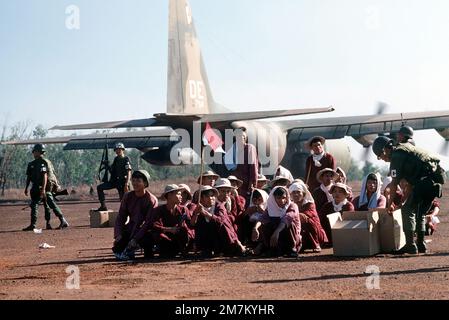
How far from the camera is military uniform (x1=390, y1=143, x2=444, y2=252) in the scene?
12312mm

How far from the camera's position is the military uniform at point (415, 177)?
40.4 ft

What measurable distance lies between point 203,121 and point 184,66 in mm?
2042

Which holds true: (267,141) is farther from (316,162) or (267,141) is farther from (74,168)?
(74,168)

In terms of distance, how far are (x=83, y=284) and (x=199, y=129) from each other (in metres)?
14.6

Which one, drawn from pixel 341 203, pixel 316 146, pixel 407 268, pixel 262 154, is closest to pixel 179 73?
pixel 262 154

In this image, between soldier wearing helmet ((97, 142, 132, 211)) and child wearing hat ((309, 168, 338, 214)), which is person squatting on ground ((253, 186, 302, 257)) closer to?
child wearing hat ((309, 168, 338, 214))

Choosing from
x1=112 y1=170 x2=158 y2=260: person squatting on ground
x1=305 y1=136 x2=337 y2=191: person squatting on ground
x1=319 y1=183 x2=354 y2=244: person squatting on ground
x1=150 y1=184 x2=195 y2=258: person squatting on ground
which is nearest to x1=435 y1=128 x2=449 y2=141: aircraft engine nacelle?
x1=305 y1=136 x2=337 y2=191: person squatting on ground

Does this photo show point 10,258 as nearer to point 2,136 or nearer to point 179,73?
point 179,73

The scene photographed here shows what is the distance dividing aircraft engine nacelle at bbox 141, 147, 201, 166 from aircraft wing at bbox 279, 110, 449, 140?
161 inches

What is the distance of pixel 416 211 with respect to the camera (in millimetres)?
12516

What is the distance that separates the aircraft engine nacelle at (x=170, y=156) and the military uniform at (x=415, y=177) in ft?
71.4

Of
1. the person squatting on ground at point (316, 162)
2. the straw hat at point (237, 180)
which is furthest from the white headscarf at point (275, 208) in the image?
the straw hat at point (237, 180)

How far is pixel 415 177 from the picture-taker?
12359mm
